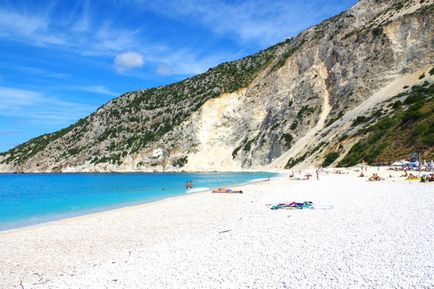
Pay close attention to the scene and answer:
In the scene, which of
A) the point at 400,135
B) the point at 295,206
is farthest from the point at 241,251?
the point at 400,135

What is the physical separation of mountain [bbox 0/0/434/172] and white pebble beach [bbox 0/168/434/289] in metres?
25.4

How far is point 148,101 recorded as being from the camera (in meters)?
104

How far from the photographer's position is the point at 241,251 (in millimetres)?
7852

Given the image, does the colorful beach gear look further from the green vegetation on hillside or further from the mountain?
the mountain

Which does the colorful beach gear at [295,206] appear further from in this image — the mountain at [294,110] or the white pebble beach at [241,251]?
the mountain at [294,110]

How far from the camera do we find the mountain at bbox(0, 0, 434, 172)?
45.1 m

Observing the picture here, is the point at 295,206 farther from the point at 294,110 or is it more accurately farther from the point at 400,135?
the point at 294,110

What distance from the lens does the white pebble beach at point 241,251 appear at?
6027 millimetres

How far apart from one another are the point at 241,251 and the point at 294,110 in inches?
2391

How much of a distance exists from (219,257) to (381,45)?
6045 cm

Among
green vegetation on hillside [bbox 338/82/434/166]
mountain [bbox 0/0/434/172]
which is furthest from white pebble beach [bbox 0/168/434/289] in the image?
mountain [bbox 0/0/434/172]

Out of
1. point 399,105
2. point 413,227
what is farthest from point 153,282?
point 399,105

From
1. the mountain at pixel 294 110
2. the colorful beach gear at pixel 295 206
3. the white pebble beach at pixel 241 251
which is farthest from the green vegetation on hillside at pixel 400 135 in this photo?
the white pebble beach at pixel 241 251

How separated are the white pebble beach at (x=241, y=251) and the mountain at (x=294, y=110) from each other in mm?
25393
